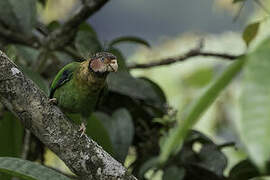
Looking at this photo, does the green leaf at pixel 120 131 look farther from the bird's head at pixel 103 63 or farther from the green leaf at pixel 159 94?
the bird's head at pixel 103 63

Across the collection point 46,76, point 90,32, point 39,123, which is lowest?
point 39,123

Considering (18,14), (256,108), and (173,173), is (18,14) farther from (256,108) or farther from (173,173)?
(256,108)

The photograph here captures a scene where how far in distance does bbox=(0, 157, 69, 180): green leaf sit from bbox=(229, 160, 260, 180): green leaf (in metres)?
1.19

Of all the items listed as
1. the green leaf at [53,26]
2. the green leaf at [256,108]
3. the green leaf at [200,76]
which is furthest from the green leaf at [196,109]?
the green leaf at [200,76]

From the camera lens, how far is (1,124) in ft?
7.81

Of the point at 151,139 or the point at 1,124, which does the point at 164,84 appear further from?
the point at 1,124

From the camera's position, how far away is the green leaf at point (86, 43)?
9.09ft

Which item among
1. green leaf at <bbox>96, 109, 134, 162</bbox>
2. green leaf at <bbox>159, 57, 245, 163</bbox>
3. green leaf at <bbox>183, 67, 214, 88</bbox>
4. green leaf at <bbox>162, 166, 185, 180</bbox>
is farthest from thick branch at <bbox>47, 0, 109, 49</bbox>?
green leaf at <bbox>159, 57, 245, 163</bbox>

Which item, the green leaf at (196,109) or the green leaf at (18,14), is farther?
the green leaf at (18,14)

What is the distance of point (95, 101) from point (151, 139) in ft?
1.63

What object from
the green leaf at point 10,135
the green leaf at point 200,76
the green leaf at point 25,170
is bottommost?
the green leaf at point 25,170

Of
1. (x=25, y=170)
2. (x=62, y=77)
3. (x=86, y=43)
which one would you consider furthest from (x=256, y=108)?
(x=86, y=43)

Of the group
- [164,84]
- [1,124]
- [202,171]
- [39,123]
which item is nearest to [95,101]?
[1,124]

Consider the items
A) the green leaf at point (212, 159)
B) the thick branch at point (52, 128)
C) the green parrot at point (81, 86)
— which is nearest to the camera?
the thick branch at point (52, 128)
